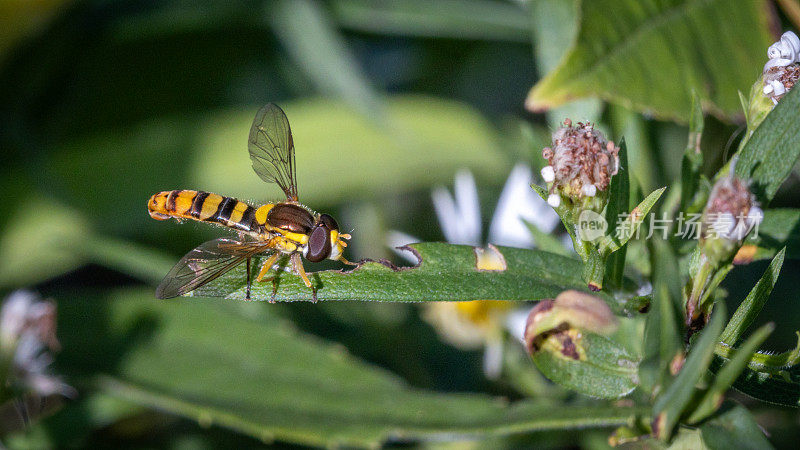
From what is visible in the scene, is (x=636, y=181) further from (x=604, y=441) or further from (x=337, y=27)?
(x=337, y=27)

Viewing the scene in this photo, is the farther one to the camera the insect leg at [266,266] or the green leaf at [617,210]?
the insect leg at [266,266]

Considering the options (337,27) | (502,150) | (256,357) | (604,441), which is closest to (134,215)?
(256,357)

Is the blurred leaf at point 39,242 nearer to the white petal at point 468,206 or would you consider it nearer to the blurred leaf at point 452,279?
the white petal at point 468,206

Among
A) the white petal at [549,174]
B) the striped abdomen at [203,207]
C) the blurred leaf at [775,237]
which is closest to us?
the white petal at [549,174]

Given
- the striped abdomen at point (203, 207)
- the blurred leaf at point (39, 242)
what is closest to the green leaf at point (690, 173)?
the striped abdomen at point (203, 207)

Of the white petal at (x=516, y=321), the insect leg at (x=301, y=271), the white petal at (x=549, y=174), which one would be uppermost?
the white petal at (x=549, y=174)

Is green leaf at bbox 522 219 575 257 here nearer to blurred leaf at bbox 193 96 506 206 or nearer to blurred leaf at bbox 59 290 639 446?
blurred leaf at bbox 59 290 639 446

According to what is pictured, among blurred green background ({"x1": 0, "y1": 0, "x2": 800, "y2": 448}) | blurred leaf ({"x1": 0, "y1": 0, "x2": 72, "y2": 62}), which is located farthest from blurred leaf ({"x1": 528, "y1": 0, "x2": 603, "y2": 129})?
blurred leaf ({"x1": 0, "y1": 0, "x2": 72, "y2": 62})
